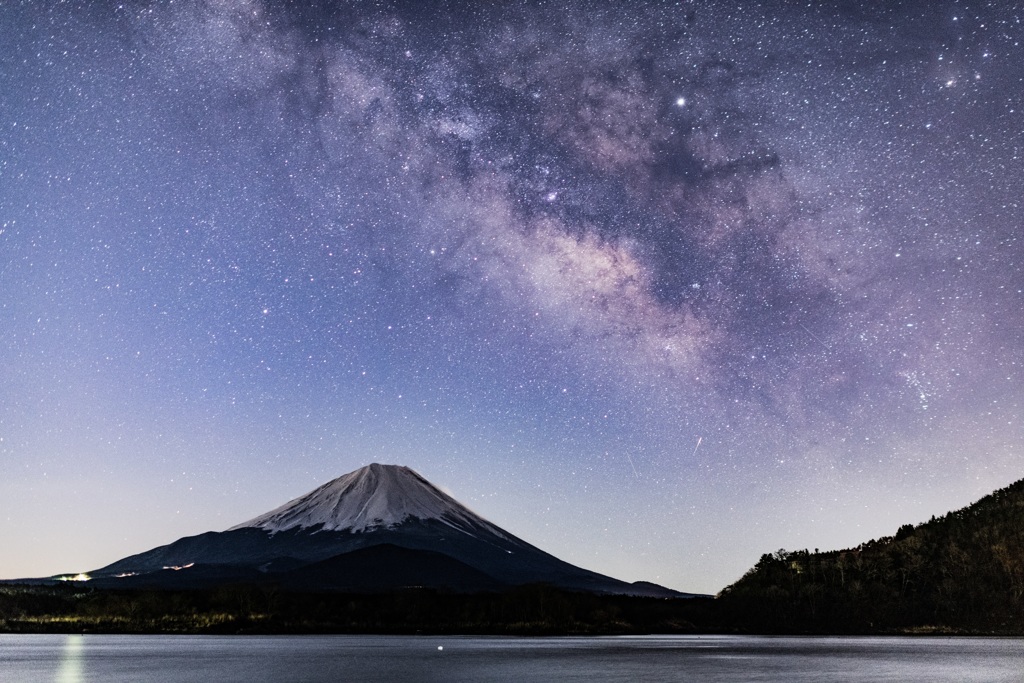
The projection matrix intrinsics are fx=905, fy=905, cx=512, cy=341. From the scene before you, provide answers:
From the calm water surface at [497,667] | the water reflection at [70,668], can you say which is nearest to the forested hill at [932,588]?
the calm water surface at [497,667]

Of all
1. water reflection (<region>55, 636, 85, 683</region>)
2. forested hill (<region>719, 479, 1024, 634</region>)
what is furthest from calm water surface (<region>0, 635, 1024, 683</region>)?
forested hill (<region>719, 479, 1024, 634</region>)

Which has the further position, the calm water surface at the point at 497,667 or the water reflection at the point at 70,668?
the calm water surface at the point at 497,667

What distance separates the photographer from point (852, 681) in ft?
206

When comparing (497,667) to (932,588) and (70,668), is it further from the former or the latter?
(932,588)

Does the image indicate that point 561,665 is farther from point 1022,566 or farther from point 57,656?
point 1022,566

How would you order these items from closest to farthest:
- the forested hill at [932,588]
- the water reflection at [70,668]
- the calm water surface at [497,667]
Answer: the water reflection at [70,668] < the calm water surface at [497,667] < the forested hill at [932,588]

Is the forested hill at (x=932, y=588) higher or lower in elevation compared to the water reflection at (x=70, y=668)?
higher

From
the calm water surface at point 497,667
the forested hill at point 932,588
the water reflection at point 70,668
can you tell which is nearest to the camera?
the water reflection at point 70,668

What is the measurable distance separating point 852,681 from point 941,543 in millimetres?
153228

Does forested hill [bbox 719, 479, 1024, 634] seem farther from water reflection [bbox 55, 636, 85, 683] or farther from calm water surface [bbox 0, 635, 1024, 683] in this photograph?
water reflection [bbox 55, 636, 85, 683]

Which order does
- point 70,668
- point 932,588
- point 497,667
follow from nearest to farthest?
1. point 70,668
2. point 497,667
3. point 932,588

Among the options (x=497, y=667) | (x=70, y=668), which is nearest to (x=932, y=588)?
(x=497, y=667)

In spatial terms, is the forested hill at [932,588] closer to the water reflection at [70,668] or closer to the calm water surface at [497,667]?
the calm water surface at [497,667]

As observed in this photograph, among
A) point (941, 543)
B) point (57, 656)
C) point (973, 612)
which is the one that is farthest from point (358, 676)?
point (941, 543)
